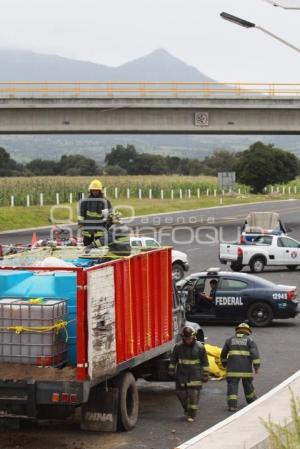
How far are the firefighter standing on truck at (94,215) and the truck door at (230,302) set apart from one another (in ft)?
22.6

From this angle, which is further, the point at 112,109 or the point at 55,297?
the point at 112,109

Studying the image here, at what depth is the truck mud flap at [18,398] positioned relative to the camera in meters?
12.2

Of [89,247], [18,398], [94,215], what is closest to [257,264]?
[94,215]

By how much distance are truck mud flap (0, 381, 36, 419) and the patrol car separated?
481 inches

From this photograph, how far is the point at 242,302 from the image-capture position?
79.7ft

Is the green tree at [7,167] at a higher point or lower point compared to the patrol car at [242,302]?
higher

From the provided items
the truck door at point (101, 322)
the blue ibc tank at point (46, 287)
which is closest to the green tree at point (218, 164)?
the blue ibc tank at point (46, 287)

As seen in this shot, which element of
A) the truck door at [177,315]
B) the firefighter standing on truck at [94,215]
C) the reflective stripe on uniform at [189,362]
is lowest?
the reflective stripe on uniform at [189,362]

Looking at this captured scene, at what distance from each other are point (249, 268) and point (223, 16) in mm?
17689

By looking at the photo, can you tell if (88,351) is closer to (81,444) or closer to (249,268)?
(81,444)

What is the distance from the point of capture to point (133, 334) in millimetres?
13719

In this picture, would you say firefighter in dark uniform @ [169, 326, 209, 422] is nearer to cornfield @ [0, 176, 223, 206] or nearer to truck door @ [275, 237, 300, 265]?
truck door @ [275, 237, 300, 265]

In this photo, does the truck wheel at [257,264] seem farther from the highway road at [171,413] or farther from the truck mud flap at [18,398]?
the truck mud flap at [18,398]

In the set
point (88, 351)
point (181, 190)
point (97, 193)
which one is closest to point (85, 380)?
point (88, 351)
